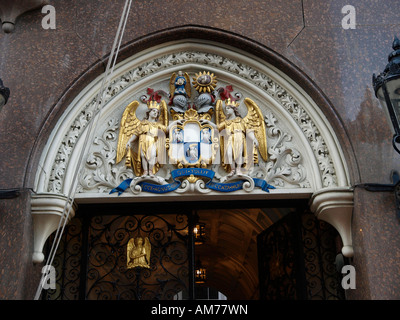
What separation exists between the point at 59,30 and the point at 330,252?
12.7ft

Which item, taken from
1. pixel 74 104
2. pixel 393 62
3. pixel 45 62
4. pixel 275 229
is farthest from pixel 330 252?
pixel 45 62

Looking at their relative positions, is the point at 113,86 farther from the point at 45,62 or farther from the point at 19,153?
→ the point at 19,153

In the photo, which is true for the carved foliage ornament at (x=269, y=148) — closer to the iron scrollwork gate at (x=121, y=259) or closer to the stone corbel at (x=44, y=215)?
the stone corbel at (x=44, y=215)

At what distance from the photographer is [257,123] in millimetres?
6184

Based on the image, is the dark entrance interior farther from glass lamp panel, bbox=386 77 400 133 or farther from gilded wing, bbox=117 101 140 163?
glass lamp panel, bbox=386 77 400 133

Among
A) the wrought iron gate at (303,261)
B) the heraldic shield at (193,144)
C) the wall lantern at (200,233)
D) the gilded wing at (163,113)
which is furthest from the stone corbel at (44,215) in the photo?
the wall lantern at (200,233)

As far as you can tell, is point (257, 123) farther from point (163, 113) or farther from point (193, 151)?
point (163, 113)

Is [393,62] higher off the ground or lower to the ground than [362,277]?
higher

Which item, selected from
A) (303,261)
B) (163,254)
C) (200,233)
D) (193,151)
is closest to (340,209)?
(303,261)

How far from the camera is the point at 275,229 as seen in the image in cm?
665

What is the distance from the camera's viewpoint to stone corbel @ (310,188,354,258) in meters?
5.60

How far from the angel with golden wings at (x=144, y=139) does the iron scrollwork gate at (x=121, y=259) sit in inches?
24.9

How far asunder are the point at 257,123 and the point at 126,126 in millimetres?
1428

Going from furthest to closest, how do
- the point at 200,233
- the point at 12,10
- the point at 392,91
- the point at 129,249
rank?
the point at 200,233
the point at 12,10
the point at 129,249
the point at 392,91
